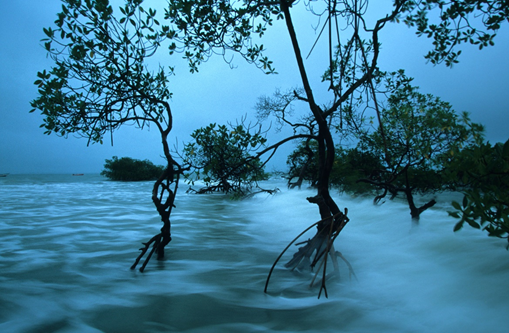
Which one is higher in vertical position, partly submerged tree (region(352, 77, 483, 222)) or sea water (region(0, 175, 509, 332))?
partly submerged tree (region(352, 77, 483, 222))

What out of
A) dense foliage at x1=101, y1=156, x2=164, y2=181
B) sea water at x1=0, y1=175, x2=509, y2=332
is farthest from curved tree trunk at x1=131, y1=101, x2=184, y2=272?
dense foliage at x1=101, y1=156, x2=164, y2=181

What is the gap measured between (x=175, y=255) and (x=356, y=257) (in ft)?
7.44

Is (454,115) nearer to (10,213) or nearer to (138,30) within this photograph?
(138,30)

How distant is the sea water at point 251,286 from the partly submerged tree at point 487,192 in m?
0.60

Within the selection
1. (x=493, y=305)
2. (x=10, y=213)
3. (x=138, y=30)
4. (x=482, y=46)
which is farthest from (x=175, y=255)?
(x=10, y=213)

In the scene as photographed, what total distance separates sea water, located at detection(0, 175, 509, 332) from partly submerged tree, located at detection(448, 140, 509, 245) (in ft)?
1.98

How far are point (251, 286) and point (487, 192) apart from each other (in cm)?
198

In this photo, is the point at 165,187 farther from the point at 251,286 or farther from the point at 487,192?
the point at 487,192

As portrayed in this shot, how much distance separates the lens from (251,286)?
2635 millimetres

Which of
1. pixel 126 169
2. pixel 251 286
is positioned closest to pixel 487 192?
pixel 251 286

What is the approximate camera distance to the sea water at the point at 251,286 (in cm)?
193

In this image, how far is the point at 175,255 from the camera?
366 centimetres

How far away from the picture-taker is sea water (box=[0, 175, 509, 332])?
193cm

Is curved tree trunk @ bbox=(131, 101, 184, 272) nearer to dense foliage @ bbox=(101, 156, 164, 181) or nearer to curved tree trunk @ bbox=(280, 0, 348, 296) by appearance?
curved tree trunk @ bbox=(280, 0, 348, 296)
